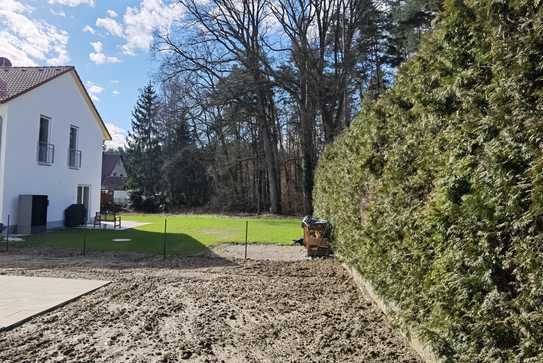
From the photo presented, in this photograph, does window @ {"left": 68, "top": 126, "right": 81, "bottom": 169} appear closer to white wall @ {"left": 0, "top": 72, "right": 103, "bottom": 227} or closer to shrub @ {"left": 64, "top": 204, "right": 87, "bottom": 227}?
white wall @ {"left": 0, "top": 72, "right": 103, "bottom": 227}

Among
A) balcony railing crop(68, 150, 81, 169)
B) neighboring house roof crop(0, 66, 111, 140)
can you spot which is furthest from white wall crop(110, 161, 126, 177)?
balcony railing crop(68, 150, 81, 169)

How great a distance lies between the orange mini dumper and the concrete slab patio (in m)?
5.16

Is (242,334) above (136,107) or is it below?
below

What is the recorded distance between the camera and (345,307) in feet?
18.8

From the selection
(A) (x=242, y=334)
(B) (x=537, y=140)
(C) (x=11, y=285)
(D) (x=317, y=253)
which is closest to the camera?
(B) (x=537, y=140)

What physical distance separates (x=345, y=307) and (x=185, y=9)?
93.5ft

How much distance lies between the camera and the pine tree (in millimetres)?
35487

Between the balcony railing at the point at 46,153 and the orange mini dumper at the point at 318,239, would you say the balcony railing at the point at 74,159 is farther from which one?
the orange mini dumper at the point at 318,239

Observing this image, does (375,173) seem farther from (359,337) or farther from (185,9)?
(185,9)

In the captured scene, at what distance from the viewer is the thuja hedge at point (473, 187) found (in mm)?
2160

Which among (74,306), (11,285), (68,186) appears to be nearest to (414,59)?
(74,306)

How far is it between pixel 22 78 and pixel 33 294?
13680 millimetres

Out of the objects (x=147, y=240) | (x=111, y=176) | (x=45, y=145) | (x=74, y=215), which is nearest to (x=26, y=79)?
(x=45, y=145)

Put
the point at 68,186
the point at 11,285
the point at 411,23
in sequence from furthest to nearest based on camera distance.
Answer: the point at 411,23, the point at 68,186, the point at 11,285
